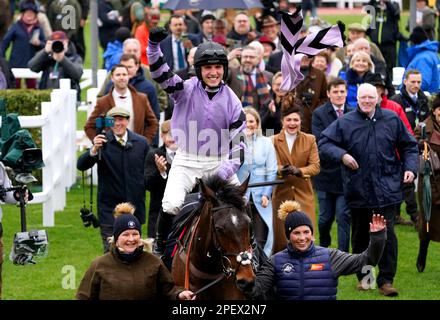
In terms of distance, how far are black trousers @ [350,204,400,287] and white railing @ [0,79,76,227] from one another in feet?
13.7

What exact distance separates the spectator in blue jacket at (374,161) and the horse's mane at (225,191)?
3253 mm

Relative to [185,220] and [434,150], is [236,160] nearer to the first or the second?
[185,220]

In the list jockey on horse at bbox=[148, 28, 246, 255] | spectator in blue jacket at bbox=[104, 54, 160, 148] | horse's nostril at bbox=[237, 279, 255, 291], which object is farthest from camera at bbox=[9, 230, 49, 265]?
spectator in blue jacket at bbox=[104, 54, 160, 148]

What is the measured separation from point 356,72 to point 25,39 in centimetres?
965

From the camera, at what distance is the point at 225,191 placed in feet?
35.1

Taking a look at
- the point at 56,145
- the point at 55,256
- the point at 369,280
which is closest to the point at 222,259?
the point at 369,280

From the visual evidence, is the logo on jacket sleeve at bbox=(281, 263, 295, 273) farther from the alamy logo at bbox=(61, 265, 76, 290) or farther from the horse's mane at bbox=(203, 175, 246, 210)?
the alamy logo at bbox=(61, 265, 76, 290)

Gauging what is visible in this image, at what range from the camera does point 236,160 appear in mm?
11766

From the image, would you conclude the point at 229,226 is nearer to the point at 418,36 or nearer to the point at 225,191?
the point at 225,191

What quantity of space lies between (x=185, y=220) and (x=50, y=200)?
5.67m

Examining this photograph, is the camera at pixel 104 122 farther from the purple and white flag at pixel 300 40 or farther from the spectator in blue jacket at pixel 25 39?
the spectator in blue jacket at pixel 25 39

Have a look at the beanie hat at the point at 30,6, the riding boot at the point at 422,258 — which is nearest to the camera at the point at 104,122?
the riding boot at the point at 422,258

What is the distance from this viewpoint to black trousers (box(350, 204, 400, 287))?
14.0 m
